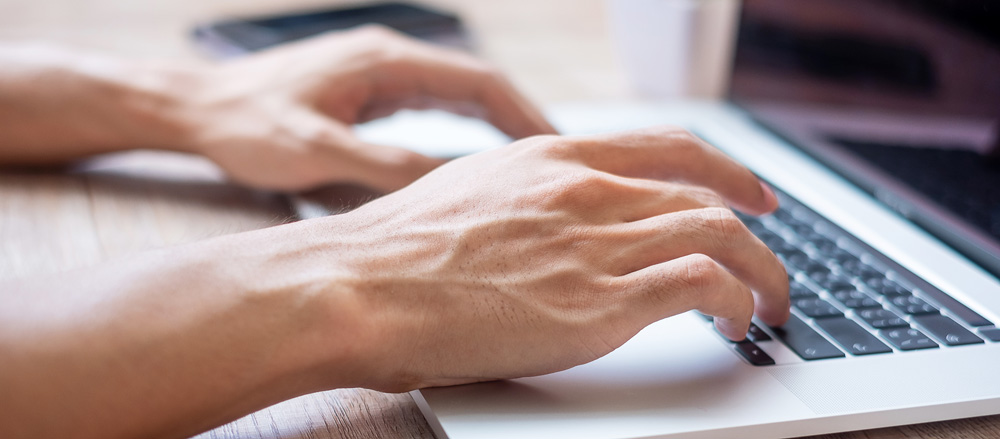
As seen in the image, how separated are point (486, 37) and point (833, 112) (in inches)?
27.5

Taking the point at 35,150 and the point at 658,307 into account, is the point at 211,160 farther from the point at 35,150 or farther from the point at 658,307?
the point at 658,307

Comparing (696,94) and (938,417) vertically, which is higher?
(696,94)

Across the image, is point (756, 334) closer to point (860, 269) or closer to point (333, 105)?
point (860, 269)

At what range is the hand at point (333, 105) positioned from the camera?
0.71 m

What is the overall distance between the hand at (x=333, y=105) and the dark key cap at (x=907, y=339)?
370mm

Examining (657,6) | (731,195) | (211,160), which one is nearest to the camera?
(731,195)

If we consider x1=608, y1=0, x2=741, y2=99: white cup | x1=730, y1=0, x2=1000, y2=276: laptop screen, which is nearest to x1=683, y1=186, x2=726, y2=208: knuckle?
x1=730, y1=0, x2=1000, y2=276: laptop screen

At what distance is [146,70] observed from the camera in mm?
837

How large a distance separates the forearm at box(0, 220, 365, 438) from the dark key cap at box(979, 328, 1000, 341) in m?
0.39

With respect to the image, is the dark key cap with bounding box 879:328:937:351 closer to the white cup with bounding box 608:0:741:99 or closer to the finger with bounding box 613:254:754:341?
the finger with bounding box 613:254:754:341

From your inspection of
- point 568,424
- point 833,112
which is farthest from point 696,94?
point 568,424

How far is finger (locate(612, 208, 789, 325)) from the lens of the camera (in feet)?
1.63

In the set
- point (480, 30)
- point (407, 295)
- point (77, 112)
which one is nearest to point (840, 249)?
point (407, 295)

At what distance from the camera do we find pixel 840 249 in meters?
0.63
